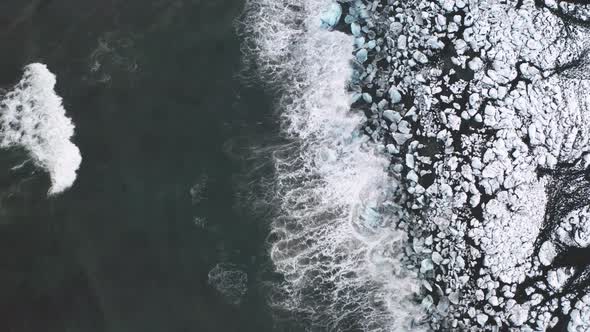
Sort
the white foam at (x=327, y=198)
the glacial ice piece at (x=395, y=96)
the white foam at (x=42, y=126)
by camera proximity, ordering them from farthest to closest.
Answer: the glacial ice piece at (x=395, y=96) < the white foam at (x=42, y=126) < the white foam at (x=327, y=198)

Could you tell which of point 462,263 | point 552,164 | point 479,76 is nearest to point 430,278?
point 462,263

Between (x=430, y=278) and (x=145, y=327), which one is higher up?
(x=430, y=278)

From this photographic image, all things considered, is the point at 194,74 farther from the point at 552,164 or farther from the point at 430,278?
the point at 552,164

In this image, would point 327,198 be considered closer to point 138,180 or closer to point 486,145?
point 486,145

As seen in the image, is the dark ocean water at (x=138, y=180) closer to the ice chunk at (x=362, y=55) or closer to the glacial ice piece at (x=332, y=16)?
the glacial ice piece at (x=332, y=16)

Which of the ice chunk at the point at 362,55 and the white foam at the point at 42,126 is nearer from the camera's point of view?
the white foam at the point at 42,126

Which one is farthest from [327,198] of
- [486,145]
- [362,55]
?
[486,145]

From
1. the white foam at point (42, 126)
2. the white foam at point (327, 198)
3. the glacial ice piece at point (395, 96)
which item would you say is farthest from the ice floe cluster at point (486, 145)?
the white foam at point (42, 126)
